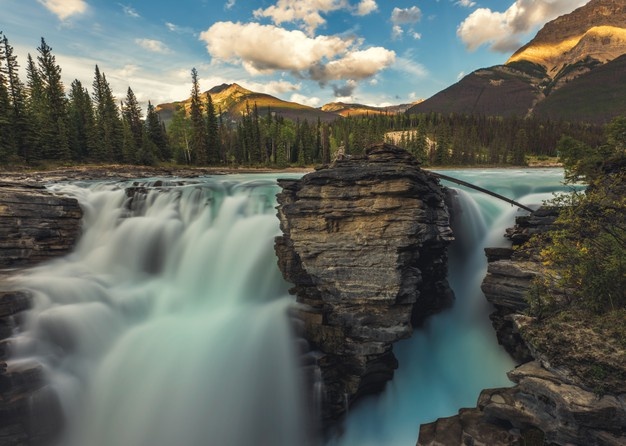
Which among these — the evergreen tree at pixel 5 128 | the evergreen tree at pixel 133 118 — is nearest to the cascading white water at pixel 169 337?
the evergreen tree at pixel 5 128

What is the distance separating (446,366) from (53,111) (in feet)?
230

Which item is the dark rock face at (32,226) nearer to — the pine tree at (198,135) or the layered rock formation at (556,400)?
the layered rock formation at (556,400)

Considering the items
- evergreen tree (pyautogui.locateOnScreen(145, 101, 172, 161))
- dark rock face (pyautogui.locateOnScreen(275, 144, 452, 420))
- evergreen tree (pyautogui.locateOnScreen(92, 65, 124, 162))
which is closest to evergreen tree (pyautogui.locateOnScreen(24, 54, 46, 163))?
evergreen tree (pyautogui.locateOnScreen(92, 65, 124, 162))

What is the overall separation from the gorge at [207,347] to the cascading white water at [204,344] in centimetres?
5

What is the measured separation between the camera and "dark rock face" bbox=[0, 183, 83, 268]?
16.3 metres

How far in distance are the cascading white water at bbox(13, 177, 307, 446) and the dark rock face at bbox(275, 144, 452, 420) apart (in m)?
1.72

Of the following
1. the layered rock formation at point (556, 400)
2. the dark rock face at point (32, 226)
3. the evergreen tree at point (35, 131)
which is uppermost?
the evergreen tree at point (35, 131)

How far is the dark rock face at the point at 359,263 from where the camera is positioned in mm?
12406

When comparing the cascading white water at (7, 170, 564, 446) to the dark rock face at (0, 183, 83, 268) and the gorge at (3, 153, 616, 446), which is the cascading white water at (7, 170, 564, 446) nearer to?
the gorge at (3, 153, 616, 446)

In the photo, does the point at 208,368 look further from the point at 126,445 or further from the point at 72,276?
the point at 72,276

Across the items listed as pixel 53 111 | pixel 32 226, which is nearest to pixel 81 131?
pixel 53 111

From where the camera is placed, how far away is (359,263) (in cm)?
1267

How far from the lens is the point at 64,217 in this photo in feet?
61.0

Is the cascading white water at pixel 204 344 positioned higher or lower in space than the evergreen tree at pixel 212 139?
lower
